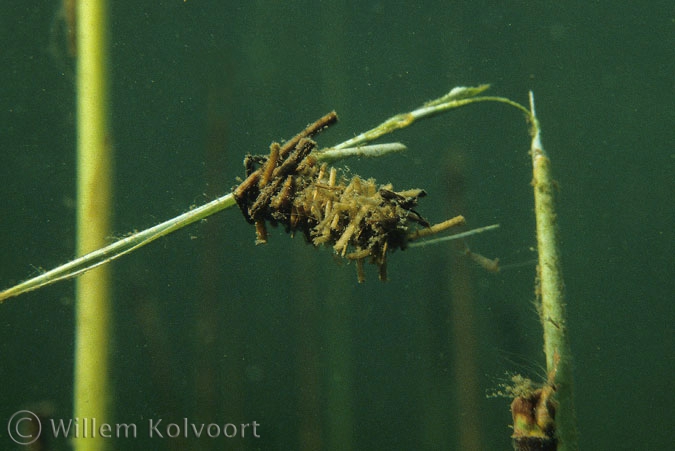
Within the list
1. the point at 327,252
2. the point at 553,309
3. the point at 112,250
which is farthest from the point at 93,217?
the point at 553,309

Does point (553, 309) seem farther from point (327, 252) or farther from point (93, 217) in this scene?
point (327, 252)

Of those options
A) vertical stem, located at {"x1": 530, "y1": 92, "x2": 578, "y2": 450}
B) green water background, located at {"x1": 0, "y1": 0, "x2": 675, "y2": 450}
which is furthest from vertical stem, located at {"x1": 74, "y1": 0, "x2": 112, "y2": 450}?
vertical stem, located at {"x1": 530, "y1": 92, "x2": 578, "y2": 450}

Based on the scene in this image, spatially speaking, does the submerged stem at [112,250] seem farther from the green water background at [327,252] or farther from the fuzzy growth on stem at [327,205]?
the green water background at [327,252]

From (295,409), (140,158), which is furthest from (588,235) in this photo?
(140,158)

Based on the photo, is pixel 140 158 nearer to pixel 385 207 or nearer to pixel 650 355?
pixel 385 207

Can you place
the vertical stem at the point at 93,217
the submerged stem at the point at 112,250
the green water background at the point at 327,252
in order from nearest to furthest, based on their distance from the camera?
1. the submerged stem at the point at 112,250
2. the vertical stem at the point at 93,217
3. the green water background at the point at 327,252

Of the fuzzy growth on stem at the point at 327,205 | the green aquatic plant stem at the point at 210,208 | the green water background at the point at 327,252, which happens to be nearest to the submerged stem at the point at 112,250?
the green aquatic plant stem at the point at 210,208
